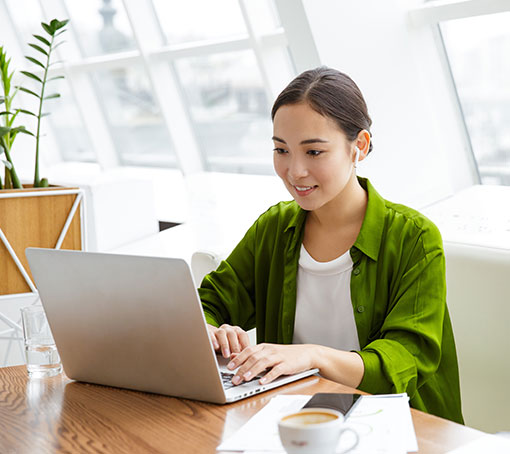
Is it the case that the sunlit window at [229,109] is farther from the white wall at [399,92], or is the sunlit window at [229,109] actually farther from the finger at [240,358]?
the finger at [240,358]

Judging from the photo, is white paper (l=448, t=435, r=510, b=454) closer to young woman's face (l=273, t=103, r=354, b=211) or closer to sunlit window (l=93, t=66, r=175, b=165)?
young woman's face (l=273, t=103, r=354, b=211)

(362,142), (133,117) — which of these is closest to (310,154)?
(362,142)

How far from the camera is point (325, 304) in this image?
5.28 ft

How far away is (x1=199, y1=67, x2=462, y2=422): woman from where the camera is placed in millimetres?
1377

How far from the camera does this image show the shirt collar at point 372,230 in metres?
1.54

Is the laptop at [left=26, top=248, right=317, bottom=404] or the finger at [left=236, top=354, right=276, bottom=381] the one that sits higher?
the laptop at [left=26, top=248, right=317, bottom=404]

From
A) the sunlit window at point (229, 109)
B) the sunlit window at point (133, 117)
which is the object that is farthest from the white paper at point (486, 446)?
the sunlit window at point (133, 117)

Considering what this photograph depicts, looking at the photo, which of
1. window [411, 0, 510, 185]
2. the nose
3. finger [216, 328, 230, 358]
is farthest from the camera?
window [411, 0, 510, 185]

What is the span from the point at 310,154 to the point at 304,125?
60 mm

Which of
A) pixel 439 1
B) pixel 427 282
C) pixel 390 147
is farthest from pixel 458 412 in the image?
pixel 439 1

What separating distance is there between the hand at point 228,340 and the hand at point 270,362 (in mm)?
93

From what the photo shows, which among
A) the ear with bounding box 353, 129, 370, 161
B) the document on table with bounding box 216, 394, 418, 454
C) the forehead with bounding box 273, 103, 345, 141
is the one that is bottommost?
the document on table with bounding box 216, 394, 418, 454

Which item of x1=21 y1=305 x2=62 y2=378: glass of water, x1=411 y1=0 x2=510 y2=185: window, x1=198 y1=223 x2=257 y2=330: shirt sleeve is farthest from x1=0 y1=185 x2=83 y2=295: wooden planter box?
x1=411 y1=0 x2=510 y2=185: window

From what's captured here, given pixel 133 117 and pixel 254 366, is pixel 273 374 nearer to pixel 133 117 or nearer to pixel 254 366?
pixel 254 366
